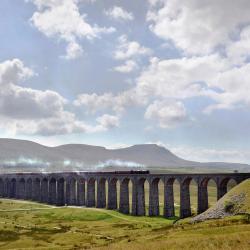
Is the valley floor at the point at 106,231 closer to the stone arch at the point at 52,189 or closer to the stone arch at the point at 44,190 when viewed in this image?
the stone arch at the point at 52,189

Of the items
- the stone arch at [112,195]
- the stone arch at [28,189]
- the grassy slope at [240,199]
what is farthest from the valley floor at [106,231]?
the stone arch at [28,189]

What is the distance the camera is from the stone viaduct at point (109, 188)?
90375mm

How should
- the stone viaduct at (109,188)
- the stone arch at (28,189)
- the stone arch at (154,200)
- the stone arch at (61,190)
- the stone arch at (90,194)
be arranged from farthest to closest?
the stone arch at (28,189) < the stone arch at (61,190) < the stone arch at (90,194) < the stone arch at (154,200) < the stone viaduct at (109,188)

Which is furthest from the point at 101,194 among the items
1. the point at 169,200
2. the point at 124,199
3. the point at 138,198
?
the point at 169,200

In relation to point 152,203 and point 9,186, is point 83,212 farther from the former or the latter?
point 9,186

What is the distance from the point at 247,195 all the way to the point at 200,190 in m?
21.9

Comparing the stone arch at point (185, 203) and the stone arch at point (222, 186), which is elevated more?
the stone arch at point (222, 186)

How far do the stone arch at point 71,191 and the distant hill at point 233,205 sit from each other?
7204 centimetres

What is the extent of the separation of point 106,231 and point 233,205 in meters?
25.2

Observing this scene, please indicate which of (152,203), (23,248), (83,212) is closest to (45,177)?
(83,212)

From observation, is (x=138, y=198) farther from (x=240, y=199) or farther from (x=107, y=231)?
(x=240, y=199)

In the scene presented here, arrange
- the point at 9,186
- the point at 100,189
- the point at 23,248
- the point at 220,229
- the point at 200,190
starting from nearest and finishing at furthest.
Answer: the point at 220,229 < the point at 23,248 < the point at 200,190 < the point at 100,189 < the point at 9,186

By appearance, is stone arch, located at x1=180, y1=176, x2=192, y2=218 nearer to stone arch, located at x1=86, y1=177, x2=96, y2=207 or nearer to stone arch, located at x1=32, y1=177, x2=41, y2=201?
stone arch, located at x1=86, y1=177, x2=96, y2=207

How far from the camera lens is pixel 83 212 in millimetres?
107688
